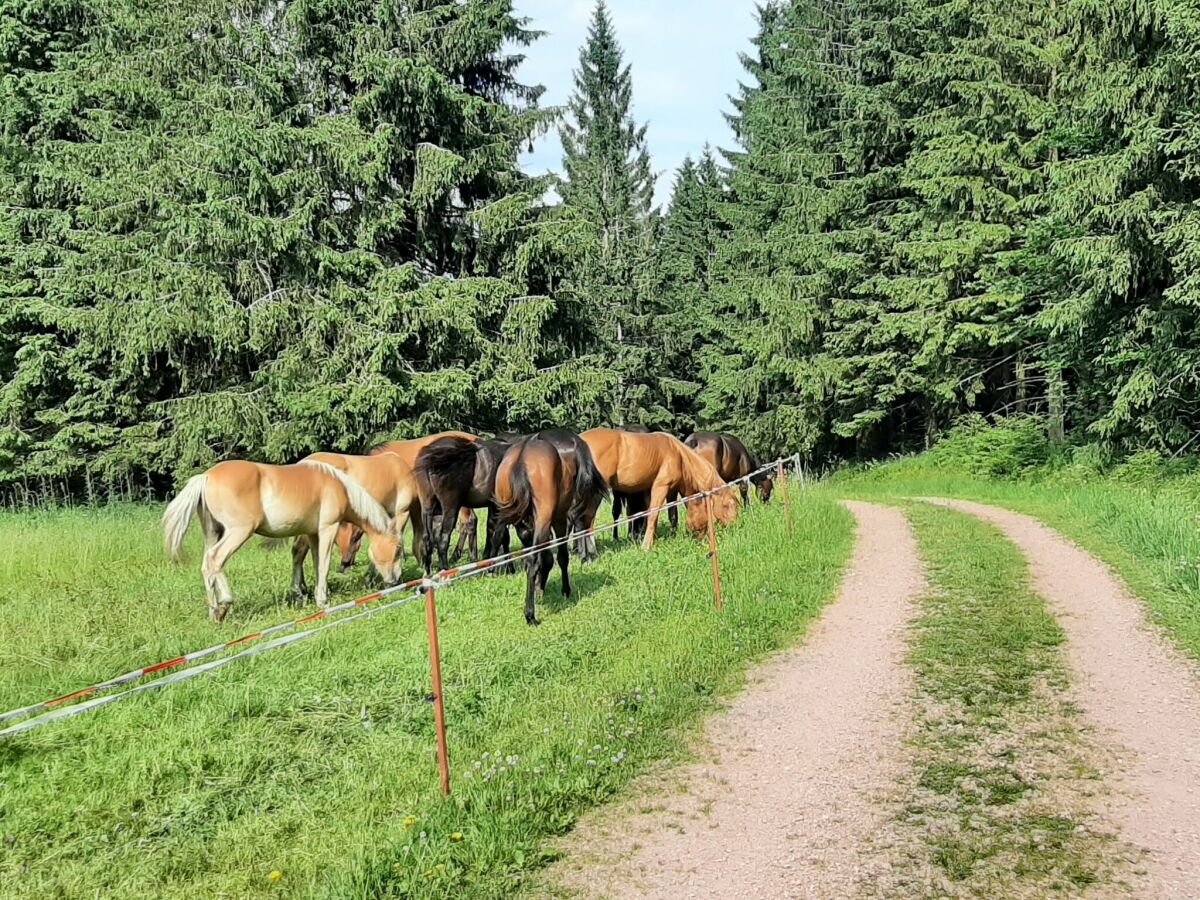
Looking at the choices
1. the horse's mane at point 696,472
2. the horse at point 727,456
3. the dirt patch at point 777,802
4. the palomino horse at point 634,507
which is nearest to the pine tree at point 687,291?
the horse at point 727,456

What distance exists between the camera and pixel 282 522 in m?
7.55

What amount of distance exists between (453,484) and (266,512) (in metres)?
2.38

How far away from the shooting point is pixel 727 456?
13734mm

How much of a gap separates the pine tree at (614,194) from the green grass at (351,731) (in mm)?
Result: 22173

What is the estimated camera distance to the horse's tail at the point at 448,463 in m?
9.05

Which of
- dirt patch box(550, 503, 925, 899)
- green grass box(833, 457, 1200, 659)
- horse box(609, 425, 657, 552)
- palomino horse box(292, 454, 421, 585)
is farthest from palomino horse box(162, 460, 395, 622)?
green grass box(833, 457, 1200, 659)

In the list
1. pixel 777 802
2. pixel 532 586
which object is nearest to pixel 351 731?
pixel 532 586

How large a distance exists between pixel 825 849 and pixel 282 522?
6131mm

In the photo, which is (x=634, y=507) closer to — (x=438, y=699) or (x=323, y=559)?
(x=323, y=559)

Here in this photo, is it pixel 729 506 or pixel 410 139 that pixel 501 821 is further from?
pixel 410 139

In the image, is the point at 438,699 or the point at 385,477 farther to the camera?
the point at 385,477

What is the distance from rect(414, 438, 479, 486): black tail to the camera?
9.05 meters

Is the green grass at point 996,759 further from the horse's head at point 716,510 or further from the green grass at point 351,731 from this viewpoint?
the horse's head at point 716,510

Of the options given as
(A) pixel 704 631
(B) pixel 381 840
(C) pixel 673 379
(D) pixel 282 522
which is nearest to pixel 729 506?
(A) pixel 704 631
